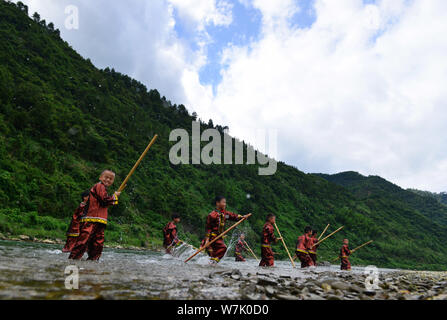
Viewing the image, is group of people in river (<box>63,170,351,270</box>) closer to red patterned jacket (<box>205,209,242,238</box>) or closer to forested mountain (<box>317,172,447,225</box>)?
red patterned jacket (<box>205,209,242,238</box>)

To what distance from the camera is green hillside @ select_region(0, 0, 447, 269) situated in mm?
25000

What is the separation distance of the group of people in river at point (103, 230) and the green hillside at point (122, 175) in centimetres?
998

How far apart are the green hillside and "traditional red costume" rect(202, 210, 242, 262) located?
43.8ft

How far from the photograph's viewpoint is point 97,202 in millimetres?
6434

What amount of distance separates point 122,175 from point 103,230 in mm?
34616

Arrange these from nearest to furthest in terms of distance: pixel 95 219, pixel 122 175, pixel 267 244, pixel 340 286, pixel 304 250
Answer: pixel 340 286
pixel 95 219
pixel 267 244
pixel 304 250
pixel 122 175

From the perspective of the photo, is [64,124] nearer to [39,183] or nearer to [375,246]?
[39,183]

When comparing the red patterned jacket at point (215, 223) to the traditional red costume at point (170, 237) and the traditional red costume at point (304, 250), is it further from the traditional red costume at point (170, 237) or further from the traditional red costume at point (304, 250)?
the traditional red costume at point (304, 250)

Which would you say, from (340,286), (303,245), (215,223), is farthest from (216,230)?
(340,286)

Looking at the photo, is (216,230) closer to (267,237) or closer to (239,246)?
(267,237)

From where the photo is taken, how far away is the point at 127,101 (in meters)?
74.2

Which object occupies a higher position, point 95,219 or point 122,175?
point 122,175

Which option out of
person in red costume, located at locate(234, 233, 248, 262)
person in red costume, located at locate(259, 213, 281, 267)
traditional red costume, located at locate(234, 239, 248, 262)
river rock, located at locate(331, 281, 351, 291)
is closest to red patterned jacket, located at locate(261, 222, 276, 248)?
person in red costume, located at locate(259, 213, 281, 267)
